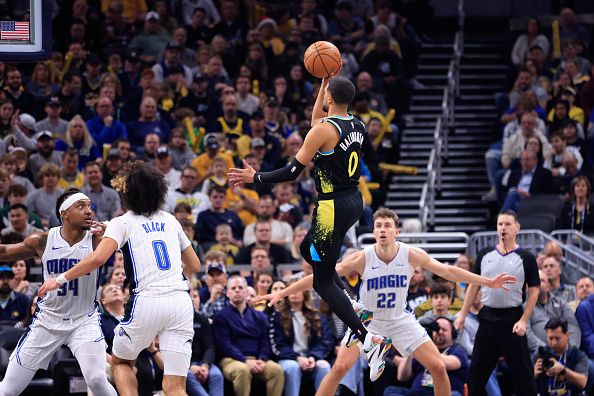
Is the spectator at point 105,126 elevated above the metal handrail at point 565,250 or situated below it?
above

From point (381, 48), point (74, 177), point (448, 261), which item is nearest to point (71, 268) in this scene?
point (74, 177)

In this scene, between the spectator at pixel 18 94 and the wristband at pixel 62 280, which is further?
the spectator at pixel 18 94

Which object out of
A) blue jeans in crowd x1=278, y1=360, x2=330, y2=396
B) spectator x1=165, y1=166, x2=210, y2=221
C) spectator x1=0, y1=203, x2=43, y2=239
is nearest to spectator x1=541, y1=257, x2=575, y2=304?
blue jeans in crowd x1=278, y1=360, x2=330, y2=396

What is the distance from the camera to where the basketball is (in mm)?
10922

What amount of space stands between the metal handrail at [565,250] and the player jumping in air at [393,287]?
4.75m

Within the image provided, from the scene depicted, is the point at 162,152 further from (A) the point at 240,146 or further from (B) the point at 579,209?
(B) the point at 579,209

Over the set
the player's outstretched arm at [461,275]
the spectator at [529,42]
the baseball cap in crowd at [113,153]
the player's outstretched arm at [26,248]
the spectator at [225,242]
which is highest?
the spectator at [529,42]

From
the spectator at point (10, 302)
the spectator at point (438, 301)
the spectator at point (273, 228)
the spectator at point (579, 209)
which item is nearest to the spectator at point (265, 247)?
the spectator at point (273, 228)

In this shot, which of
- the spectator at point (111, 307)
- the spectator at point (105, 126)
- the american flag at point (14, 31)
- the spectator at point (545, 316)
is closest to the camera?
the american flag at point (14, 31)

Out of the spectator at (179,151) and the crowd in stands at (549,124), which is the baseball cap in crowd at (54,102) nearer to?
the spectator at (179,151)

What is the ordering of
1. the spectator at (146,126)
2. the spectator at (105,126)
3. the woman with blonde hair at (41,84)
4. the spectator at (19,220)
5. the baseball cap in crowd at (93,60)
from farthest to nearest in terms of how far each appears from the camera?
the baseball cap in crowd at (93,60), the woman with blonde hair at (41,84), the spectator at (146,126), the spectator at (105,126), the spectator at (19,220)

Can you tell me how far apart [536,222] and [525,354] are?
493 centimetres

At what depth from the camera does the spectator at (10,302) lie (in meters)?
13.9

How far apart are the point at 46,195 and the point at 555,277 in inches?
269
